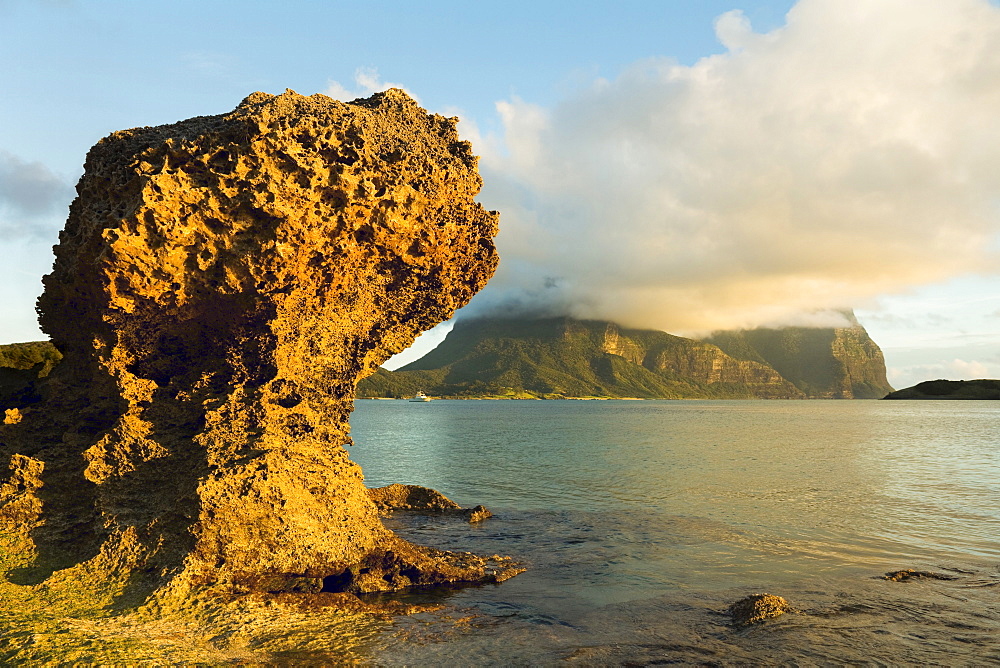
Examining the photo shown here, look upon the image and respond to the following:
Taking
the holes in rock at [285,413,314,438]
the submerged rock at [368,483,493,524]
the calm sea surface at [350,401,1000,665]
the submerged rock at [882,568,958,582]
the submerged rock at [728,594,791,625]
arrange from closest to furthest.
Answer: the calm sea surface at [350,401,1000,665]
the submerged rock at [728,594,791,625]
the holes in rock at [285,413,314,438]
the submerged rock at [882,568,958,582]
the submerged rock at [368,483,493,524]

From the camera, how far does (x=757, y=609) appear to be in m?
10.5

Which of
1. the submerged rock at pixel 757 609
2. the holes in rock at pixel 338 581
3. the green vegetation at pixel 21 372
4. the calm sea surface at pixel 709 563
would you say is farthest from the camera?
the green vegetation at pixel 21 372

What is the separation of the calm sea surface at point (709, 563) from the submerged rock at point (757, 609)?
21 cm

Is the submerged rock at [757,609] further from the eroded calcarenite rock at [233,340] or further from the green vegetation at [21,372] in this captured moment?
the green vegetation at [21,372]

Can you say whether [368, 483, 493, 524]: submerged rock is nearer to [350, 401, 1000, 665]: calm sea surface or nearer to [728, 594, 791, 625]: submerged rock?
[350, 401, 1000, 665]: calm sea surface

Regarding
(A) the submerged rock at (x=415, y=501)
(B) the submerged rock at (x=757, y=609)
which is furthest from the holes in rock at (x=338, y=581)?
(A) the submerged rock at (x=415, y=501)

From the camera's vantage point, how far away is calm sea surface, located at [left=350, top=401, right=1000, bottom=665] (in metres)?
9.23

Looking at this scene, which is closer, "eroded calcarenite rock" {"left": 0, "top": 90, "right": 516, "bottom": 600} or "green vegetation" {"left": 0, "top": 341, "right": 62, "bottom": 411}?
"eroded calcarenite rock" {"left": 0, "top": 90, "right": 516, "bottom": 600}

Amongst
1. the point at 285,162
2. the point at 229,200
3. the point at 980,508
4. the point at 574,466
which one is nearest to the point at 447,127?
the point at 285,162

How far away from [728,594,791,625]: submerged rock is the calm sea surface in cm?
21

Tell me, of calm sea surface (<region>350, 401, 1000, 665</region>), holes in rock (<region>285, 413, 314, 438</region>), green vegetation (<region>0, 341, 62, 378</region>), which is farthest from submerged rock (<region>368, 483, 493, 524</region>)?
green vegetation (<region>0, 341, 62, 378</region>)

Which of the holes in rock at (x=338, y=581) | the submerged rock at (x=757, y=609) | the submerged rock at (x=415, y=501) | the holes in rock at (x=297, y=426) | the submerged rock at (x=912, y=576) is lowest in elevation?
the submerged rock at (x=415, y=501)

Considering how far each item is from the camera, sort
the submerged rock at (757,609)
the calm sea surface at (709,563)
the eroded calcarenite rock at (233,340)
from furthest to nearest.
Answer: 1. the submerged rock at (757,609)
2. the eroded calcarenite rock at (233,340)
3. the calm sea surface at (709,563)

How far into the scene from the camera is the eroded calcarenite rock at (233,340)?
10.3 metres
